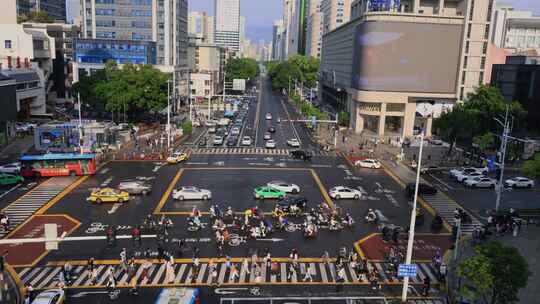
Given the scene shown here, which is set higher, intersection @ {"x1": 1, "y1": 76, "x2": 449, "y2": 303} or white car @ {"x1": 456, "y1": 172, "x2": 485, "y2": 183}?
white car @ {"x1": 456, "y1": 172, "x2": 485, "y2": 183}

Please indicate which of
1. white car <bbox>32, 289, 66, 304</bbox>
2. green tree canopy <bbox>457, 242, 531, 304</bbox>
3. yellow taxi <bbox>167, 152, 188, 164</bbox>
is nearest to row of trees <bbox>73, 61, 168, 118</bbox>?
yellow taxi <bbox>167, 152, 188, 164</bbox>

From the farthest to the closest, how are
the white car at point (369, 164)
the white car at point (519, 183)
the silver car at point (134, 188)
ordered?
the white car at point (369, 164) < the white car at point (519, 183) < the silver car at point (134, 188)

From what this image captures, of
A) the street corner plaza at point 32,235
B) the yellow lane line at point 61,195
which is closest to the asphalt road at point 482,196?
the street corner plaza at point 32,235

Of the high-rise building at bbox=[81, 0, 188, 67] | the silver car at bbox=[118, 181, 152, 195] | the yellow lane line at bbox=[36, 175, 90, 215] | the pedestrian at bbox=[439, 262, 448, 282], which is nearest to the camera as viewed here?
the pedestrian at bbox=[439, 262, 448, 282]

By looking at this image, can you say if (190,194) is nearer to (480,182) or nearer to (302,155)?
(302,155)

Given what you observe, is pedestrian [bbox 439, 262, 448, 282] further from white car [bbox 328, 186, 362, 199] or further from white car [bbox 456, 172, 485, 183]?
white car [bbox 456, 172, 485, 183]

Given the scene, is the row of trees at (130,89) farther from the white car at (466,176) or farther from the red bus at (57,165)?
the white car at (466,176)

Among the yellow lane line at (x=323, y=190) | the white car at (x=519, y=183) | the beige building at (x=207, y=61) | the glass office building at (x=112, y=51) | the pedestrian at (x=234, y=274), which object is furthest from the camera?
the beige building at (x=207, y=61)
